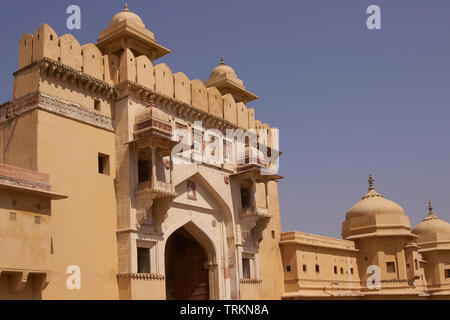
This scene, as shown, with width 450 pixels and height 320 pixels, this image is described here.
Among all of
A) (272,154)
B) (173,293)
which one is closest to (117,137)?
(173,293)

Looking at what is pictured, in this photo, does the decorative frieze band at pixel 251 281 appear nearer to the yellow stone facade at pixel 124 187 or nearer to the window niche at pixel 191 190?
the yellow stone facade at pixel 124 187

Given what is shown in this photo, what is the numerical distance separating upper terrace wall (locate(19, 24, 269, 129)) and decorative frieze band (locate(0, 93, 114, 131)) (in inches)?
49.7

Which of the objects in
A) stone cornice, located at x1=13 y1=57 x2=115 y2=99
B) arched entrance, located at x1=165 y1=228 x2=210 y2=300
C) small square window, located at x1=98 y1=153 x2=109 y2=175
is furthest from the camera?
arched entrance, located at x1=165 y1=228 x2=210 y2=300

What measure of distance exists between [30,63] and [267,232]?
14.0m

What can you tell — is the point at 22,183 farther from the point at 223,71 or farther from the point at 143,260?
the point at 223,71

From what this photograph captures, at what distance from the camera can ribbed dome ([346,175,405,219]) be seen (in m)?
35.2

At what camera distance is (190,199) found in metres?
21.0

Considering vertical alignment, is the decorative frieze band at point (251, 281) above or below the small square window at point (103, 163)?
below

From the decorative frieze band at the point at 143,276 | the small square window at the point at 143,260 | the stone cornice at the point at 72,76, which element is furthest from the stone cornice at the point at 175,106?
the decorative frieze band at the point at 143,276

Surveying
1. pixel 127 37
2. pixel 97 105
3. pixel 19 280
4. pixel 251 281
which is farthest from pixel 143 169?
pixel 19 280

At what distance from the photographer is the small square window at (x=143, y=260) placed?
59.2 feet

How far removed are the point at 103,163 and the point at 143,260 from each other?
11.6 ft

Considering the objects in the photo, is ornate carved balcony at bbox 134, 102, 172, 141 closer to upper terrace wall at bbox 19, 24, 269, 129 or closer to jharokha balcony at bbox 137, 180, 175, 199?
upper terrace wall at bbox 19, 24, 269, 129

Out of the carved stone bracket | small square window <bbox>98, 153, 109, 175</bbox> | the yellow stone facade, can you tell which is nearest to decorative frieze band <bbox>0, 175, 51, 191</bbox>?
the yellow stone facade
